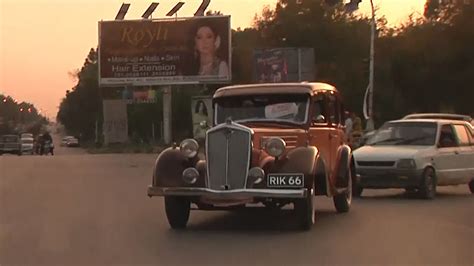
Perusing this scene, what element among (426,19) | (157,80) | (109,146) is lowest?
(109,146)

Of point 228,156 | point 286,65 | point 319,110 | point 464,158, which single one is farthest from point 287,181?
point 286,65

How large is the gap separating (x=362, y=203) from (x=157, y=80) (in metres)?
33.8

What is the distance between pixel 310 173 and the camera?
1124cm

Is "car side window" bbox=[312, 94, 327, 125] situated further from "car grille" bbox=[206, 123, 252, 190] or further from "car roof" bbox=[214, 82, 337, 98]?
"car grille" bbox=[206, 123, 252, 190]

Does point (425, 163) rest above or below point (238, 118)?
below

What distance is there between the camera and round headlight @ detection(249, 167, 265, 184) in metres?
11.1

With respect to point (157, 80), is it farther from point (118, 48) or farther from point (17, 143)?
point (17, 143)

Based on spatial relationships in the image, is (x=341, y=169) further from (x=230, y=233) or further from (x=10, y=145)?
(x=10, y=145)

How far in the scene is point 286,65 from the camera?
50.1 meters

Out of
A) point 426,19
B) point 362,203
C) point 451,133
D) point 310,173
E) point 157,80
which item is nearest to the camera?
Answer: point 310,173

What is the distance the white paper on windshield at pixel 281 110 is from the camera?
12.5m

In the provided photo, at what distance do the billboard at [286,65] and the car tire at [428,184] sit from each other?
33.3m

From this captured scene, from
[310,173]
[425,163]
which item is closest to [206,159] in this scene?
[310,173]

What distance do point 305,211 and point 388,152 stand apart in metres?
5.34
